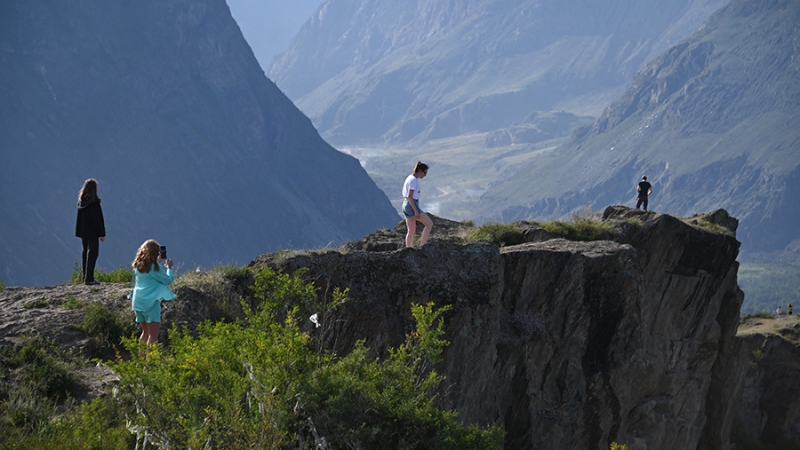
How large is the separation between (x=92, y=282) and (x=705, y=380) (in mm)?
23690

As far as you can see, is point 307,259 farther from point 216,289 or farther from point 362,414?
point 362,414

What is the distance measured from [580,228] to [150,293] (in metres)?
16.0

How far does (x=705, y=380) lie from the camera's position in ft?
109

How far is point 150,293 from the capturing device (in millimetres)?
13219

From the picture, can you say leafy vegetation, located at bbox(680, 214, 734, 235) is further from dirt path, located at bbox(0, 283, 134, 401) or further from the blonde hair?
the blonde hair

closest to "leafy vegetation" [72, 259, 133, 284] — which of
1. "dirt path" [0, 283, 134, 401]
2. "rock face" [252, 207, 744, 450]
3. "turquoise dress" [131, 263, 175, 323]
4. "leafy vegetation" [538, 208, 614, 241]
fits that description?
"dirt path" [0, 283, 134, 401]

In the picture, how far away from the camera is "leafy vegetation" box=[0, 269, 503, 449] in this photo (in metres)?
8.73

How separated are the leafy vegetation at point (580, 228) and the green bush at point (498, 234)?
135 centimetres

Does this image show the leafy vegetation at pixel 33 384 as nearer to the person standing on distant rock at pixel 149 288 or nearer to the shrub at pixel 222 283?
the person standing on distant rock at pixel 149 288

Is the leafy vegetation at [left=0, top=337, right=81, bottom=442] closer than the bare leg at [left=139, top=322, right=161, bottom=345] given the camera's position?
Yes

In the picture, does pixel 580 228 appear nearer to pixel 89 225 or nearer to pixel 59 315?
pixel 89 225

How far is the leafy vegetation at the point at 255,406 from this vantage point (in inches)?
344

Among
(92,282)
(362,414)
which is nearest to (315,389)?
(362,414)

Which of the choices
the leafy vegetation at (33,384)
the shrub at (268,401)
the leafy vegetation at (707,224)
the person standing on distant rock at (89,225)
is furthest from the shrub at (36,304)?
the leafy vegetation at (707,224)
